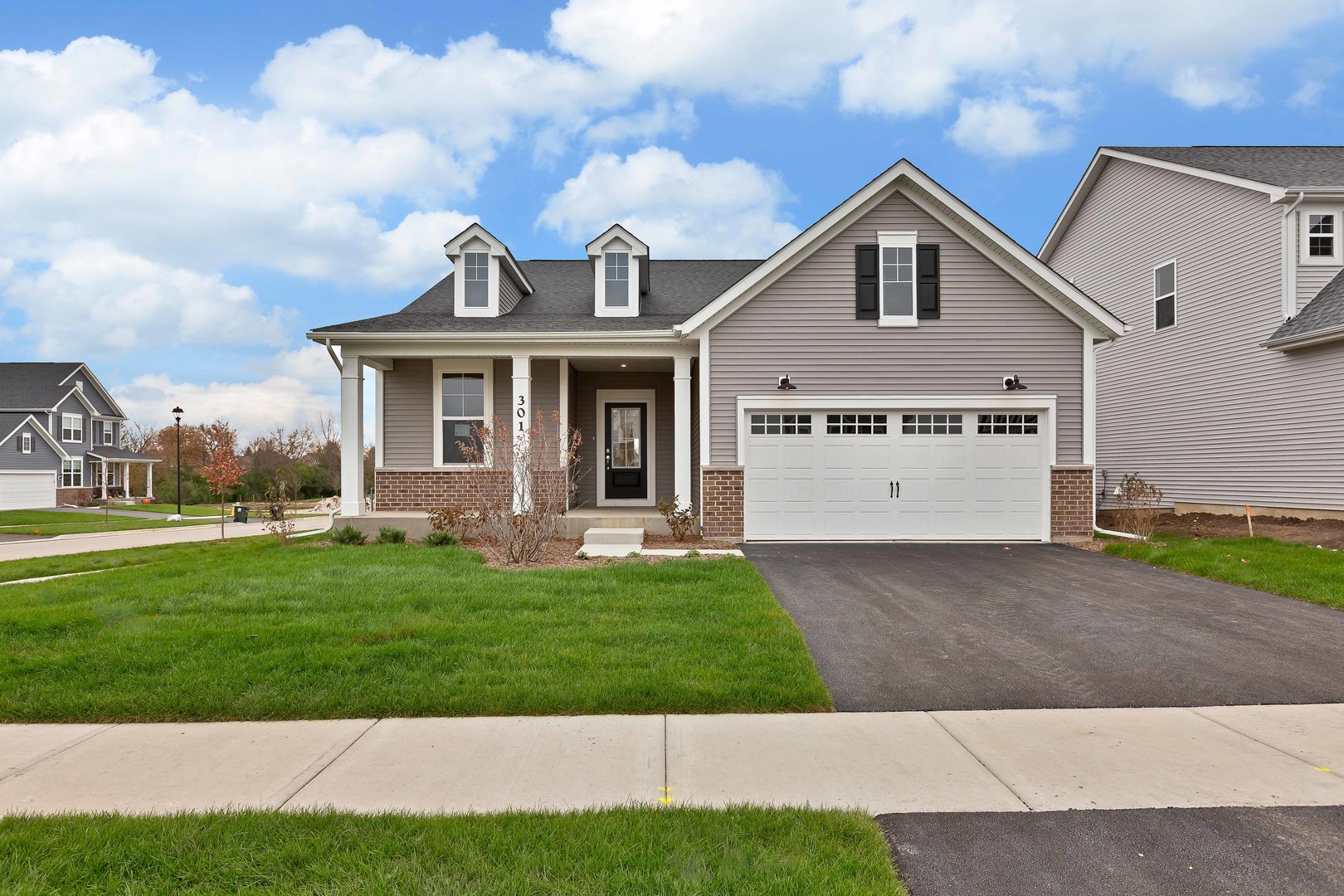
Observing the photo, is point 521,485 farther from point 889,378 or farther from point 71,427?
point 71,427

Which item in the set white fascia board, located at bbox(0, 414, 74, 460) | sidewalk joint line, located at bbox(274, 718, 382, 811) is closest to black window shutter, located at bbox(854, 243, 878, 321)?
sidewalk joint line, located at bbox(274, 718, 382, 811)

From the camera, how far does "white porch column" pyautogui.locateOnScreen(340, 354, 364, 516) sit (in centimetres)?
1285

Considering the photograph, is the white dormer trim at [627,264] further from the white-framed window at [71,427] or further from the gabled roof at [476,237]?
the white-framed window at [71,427]

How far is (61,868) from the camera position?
2.66 m

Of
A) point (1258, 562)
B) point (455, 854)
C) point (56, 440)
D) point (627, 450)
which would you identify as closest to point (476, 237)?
point (627, 450)

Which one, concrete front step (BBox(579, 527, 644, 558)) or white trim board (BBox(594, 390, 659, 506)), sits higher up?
white trim board (BBox(594, 390, 659, 506))

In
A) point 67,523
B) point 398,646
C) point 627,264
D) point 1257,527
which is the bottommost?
point 67,523

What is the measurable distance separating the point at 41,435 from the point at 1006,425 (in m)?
46.7

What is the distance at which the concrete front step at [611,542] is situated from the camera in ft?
34.3

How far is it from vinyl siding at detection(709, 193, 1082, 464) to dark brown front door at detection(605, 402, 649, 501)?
3.18 meters

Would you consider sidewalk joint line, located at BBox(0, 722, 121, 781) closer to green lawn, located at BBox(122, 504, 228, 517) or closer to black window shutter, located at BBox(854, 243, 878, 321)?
black window shutter, located at BBox(854, 243, 878, 321)

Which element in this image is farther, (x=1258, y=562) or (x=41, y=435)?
(x=41, y=435)

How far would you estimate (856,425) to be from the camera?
1249 centimetres

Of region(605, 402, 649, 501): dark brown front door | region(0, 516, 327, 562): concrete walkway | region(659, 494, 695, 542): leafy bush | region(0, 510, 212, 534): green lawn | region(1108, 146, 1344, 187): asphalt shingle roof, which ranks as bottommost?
region(0, 510, 212, 534): green lawn
